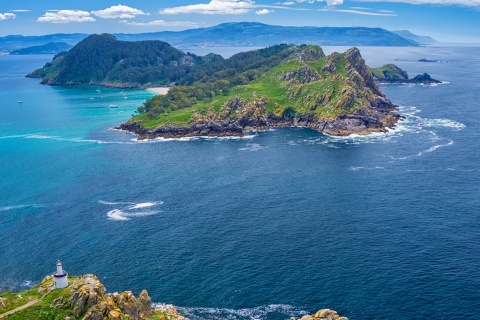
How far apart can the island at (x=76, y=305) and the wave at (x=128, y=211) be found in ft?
166

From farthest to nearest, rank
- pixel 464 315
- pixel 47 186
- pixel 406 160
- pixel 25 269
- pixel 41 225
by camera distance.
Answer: pixel 406 160, pixel 47 186, pixel 41 225, pixel 25 269, pixel 464 315

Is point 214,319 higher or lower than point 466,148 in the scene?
lower

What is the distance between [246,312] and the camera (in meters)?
90.3

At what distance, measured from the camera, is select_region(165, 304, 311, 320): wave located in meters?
89.0

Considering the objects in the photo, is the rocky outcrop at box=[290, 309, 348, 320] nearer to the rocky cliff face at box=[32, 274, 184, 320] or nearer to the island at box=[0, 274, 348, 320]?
the island at box=[0, 274, 348, 320]

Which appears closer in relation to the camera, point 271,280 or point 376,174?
point 271,280

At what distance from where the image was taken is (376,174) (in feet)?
545

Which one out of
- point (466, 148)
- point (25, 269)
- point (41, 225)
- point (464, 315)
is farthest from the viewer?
point (466, 148)

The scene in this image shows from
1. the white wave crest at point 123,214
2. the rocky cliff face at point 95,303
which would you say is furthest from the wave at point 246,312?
the white wave crest at point 123,214

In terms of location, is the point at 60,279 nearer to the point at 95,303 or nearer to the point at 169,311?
the point at 95,303

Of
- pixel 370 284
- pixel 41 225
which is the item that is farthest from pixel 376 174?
pixel 41 225

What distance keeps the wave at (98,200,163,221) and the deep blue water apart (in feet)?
1.18

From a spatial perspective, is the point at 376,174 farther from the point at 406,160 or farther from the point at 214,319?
the point at 214,319

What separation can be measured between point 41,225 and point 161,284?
4963 cm
